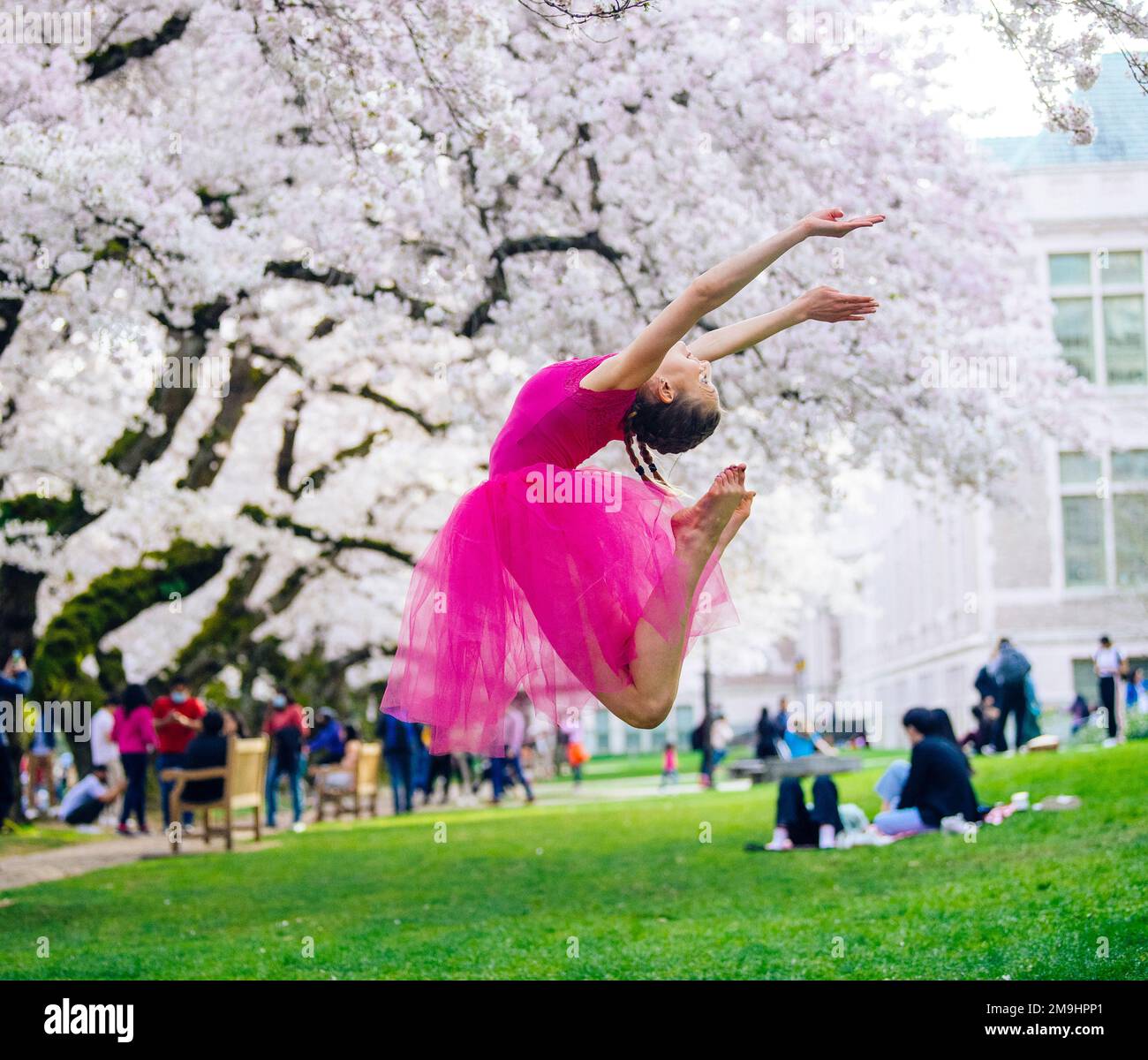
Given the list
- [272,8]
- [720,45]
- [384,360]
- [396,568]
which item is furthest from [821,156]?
[396,568]

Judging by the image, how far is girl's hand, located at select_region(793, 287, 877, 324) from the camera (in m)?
5.07

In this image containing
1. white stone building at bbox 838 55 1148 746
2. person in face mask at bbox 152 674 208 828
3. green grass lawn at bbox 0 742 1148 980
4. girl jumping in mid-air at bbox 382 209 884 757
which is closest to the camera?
girl jumping in mid-air at bbox 382 209 884 757

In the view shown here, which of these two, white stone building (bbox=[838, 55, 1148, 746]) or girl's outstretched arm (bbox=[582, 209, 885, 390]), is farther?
white stone building (bbox=[838, 55, 1148, 746])

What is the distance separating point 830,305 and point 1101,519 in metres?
38.0

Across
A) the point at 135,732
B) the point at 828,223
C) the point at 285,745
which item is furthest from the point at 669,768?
the point at 828,223

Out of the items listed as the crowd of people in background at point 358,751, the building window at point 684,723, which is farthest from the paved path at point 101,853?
the building window at point 684,723

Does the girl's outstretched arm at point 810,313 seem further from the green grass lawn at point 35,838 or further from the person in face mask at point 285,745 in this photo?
the person in face mask at point 285,745

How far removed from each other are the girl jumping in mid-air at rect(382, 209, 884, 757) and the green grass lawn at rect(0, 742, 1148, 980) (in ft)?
7.35

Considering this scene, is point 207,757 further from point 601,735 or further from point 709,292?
point 601,735

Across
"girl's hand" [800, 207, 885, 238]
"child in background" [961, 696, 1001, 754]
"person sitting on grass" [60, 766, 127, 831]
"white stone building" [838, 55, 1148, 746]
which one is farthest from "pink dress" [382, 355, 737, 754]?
"white stone building" [838, 55, 1148, 746]

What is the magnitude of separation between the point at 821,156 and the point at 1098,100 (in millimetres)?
2102

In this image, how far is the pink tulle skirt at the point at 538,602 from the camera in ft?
17.4

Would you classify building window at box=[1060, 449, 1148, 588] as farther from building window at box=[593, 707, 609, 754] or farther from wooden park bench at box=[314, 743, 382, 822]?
building window at box=[593, 707, 609, 754]
